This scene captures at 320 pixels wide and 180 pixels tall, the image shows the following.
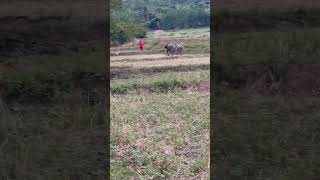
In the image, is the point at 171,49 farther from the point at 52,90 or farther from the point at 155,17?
the point at 52,90

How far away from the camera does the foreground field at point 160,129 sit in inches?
105

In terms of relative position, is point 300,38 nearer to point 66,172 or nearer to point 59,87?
point 59,87

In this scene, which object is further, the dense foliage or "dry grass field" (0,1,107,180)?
the dense foliage

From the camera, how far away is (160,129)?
345 cm

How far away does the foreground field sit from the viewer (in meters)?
2.66

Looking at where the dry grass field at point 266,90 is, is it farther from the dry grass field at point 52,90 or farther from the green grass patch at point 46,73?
the green grass patch at point 46,73

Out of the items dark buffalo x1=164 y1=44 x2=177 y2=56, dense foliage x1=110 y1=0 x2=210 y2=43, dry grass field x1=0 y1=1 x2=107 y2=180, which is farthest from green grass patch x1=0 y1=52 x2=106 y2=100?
dense foliage x1=110 y1=0 x2=210 y2=43

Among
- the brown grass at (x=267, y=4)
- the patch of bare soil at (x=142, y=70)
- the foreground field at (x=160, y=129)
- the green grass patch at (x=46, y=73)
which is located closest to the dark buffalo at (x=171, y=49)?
the patch of bare soil at (x=142, y=70)

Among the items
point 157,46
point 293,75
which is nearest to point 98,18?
point 293,75

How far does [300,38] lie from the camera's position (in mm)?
3768

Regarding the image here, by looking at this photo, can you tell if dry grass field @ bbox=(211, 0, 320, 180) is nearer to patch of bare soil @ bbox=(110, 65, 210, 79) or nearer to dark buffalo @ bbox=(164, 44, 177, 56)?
patch of bare soil @ bbox=(110, 65, 210, 79)

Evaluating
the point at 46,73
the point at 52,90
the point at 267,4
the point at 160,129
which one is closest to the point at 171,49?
the point at 267,4

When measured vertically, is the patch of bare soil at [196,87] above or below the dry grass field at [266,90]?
below

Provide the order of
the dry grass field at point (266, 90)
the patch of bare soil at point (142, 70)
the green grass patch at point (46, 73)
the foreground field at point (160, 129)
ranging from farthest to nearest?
the patch of bare soil at point (142, 70) → the green grass patch at point (46, 73) → the foreground field at point (160, 129) → the dry grass field at point (266, 90)
